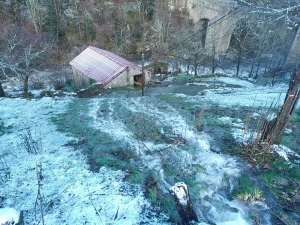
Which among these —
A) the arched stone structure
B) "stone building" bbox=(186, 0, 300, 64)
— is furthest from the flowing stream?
the arched stone structure

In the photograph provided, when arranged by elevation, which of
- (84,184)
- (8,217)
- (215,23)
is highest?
(215,23)

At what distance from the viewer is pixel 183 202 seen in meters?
2.81

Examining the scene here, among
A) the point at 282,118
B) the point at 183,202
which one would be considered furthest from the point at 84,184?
the point at 282,118

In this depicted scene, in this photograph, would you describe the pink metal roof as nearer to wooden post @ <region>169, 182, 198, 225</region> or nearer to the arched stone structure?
the arched stone structure

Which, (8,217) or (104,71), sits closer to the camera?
(8,217)

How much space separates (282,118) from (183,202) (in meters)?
2.88

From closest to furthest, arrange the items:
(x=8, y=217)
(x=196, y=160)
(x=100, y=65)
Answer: (x=8, y=217)
(x=196, y=160)
(x=100, y=65)

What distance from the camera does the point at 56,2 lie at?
88.9ft

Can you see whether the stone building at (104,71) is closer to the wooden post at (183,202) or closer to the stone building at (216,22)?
the stone building at (216,22)

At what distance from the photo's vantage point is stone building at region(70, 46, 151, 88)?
15633 millimetres

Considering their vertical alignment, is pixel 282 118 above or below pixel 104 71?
above

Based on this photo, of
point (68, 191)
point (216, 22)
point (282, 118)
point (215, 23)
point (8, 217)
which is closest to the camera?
point (8, 217)

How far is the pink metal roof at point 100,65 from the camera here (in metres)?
15.7

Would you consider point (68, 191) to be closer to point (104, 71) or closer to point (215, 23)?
point (104, 71)
